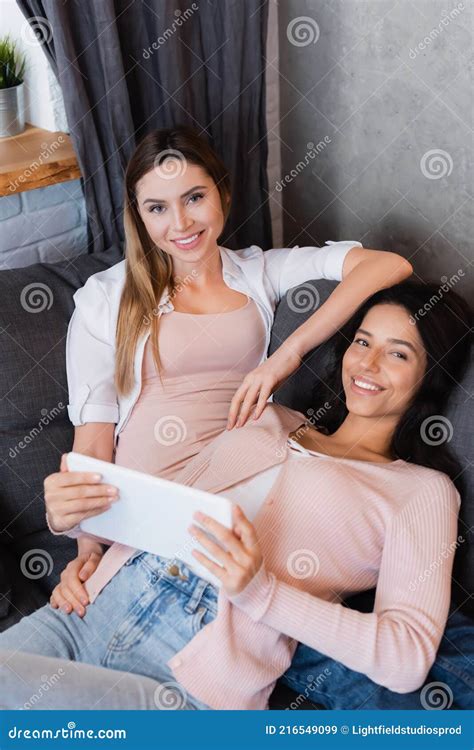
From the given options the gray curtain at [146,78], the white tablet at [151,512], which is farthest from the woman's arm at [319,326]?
the gray curtain at [146,78]

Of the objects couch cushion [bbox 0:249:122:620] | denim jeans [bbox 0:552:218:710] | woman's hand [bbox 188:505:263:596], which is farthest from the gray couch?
woman's hand [bbox 188:505:263:596]

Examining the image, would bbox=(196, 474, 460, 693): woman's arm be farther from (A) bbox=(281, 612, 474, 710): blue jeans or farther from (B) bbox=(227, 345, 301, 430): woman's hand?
(B) bbox=(227, 345, 301, 430): woman's hand

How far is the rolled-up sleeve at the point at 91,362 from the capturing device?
5.61 feet

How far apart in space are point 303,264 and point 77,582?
777mm

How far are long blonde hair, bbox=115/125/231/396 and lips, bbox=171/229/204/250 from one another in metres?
0.08

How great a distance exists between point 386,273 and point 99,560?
30.1 inches

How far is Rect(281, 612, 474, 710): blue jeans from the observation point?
1.36 meters

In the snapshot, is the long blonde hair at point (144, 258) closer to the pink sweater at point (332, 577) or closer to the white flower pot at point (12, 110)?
the pink sweater at point (332, 577)

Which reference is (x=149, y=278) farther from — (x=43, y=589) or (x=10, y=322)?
(x=43, y=589)

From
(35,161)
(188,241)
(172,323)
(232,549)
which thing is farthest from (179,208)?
(232,549)

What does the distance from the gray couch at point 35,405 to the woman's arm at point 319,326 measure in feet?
0.30

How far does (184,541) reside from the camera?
133 centimetres
